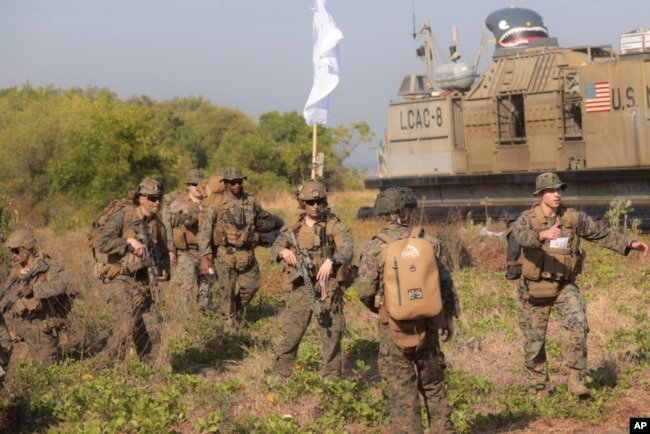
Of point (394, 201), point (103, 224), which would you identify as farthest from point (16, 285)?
point (394, 201)

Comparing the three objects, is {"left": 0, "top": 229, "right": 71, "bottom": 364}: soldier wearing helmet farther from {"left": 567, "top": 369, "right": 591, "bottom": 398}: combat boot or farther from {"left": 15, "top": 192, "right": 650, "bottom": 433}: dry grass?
{"left": 567, "top": 369, "right": 591, "bottom": 398}: combat boot

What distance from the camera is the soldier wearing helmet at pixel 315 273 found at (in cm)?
845

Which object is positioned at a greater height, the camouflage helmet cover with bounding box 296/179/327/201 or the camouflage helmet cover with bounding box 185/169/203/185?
the camouflage helmet cover with bounding box 185/169/203/185

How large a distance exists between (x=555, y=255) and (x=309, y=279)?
188 cm

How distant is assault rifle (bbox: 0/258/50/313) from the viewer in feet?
29.3

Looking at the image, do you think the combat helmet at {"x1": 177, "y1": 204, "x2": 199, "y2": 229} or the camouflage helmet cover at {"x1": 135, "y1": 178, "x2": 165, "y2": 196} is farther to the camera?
the combat helmet at {"x1": 177, "y1": 204, "x2": 199, "y2": 229}

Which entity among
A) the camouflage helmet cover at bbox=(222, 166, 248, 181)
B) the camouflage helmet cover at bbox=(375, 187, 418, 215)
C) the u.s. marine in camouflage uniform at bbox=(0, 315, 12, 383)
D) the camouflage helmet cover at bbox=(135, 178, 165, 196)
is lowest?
the u.s. marine in camouflage uniform at bbox=(0, 315, 12, 383)

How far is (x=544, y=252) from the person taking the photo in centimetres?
811

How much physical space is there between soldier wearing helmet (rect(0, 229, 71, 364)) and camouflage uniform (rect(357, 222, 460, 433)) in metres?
3.53

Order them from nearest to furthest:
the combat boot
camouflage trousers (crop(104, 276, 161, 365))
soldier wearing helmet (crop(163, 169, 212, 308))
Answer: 1. the combat boot
2. camouflage trousers (crop(104, 276, 161, 365))
3. soldier wearing helmet (crop(163, 169, 212, 308))

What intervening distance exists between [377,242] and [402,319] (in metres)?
0.58

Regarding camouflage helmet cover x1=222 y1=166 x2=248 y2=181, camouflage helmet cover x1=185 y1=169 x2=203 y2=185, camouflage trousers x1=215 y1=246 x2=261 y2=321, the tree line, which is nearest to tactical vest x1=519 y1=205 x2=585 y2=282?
camouflage helmet cover x1=222 y1=166 x2=248 y2=181

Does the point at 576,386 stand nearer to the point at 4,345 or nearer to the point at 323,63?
the point at 4,345

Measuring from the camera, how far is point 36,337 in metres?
9.43
